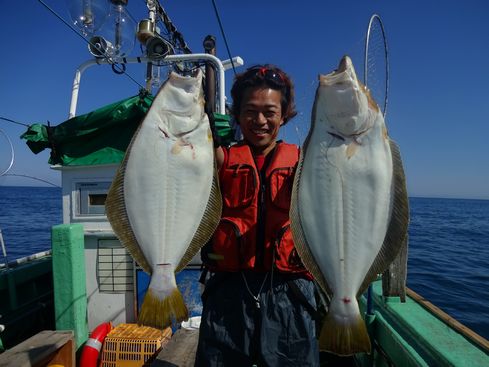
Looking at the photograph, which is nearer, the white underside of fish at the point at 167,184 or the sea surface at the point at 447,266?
the white underside of fish at the point at 167,184

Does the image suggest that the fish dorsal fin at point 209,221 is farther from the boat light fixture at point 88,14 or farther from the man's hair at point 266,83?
the boat light fixture at point 88,14

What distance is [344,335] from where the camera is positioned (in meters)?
1.93

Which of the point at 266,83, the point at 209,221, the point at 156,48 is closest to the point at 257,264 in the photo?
the point at 209,221

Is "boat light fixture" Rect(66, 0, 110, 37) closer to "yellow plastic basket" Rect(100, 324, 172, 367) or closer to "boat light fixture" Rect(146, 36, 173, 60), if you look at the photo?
Answer: "boat light fixture" Rect(146, 36, 173, 60)

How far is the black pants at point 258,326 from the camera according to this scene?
2.28 metres

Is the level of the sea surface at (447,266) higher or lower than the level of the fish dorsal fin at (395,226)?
lower

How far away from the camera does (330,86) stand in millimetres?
2053

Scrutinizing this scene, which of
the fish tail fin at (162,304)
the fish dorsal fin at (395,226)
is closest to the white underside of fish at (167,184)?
the fish tail fin at (162,304)

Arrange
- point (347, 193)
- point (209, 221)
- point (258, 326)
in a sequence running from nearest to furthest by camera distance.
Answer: point (347, 193), point (209, 221), point (258, 326)

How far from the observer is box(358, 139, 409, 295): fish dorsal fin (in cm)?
204

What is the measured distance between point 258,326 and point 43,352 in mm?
2315

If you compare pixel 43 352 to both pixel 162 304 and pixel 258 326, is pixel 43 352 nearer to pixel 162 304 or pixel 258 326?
pixel 162 304

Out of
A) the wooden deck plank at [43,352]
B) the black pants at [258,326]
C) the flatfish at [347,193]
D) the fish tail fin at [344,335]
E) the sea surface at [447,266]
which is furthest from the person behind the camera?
the sea surface at [447,266]

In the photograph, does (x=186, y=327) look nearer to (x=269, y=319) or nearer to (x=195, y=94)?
(x=269, y=319)
